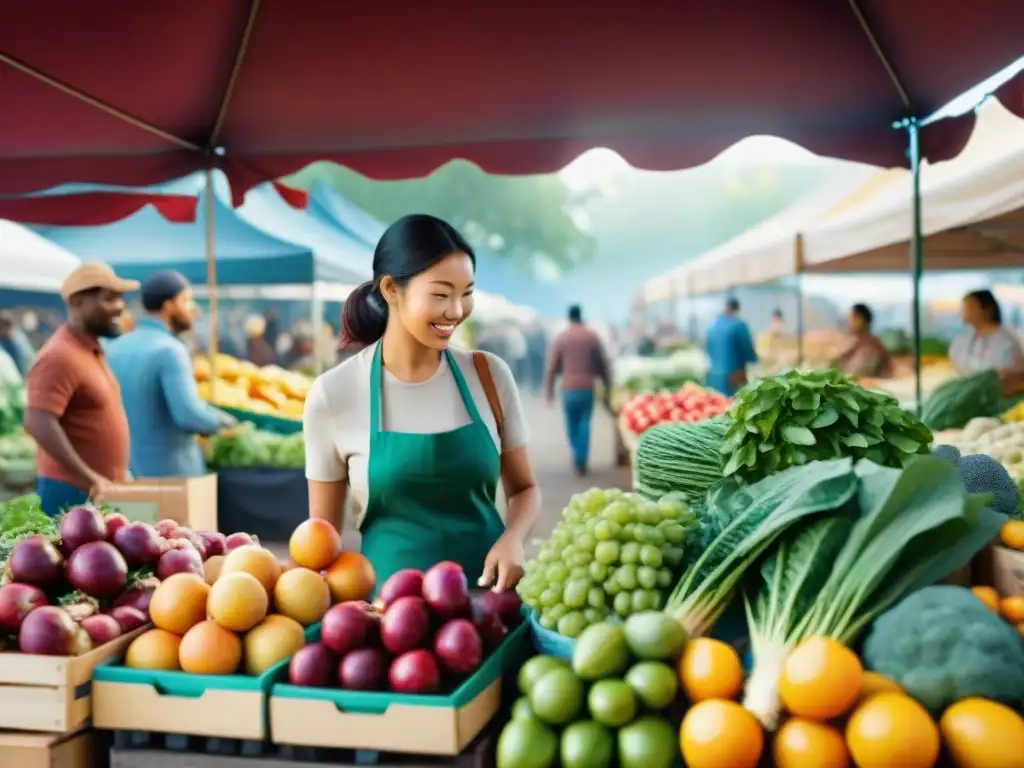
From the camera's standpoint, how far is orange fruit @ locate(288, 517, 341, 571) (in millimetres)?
2164

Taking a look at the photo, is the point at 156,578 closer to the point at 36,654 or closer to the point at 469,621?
the point at 36,654

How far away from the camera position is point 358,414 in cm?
276

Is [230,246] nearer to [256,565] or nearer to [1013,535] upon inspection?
[256,565]

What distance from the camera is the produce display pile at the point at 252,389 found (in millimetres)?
8219

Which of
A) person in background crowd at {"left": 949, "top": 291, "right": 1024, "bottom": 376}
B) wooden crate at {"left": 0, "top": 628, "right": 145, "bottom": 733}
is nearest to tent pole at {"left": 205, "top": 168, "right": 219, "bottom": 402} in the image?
wooden crate at {"left": 0, "top": 628, "right": 145, "bottom": 733}

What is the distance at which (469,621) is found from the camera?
1908 mm

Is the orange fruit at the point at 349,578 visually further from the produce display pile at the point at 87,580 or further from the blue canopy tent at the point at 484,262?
the blue canopy tent at the point at 484,262

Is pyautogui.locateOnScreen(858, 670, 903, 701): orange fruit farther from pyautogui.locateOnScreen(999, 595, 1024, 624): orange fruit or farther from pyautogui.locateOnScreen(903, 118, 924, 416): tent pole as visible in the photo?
pyautogui.locateOnScreen(903, 118, 924, 416): tent pole

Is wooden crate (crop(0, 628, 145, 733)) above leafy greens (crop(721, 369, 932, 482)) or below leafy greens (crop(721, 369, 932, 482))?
below

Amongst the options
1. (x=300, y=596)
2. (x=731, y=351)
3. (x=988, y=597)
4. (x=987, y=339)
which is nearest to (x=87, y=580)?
(x=300, y=596)

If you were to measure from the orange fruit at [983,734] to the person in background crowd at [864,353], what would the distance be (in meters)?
8.12

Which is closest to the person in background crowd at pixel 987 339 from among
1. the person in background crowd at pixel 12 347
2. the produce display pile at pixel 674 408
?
the produce display pile at pixel 674 408

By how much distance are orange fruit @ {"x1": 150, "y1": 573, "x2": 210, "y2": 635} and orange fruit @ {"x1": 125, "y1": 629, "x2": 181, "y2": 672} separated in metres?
0.03

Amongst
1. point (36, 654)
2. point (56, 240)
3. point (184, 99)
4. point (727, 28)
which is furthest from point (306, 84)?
point (56, 240)
